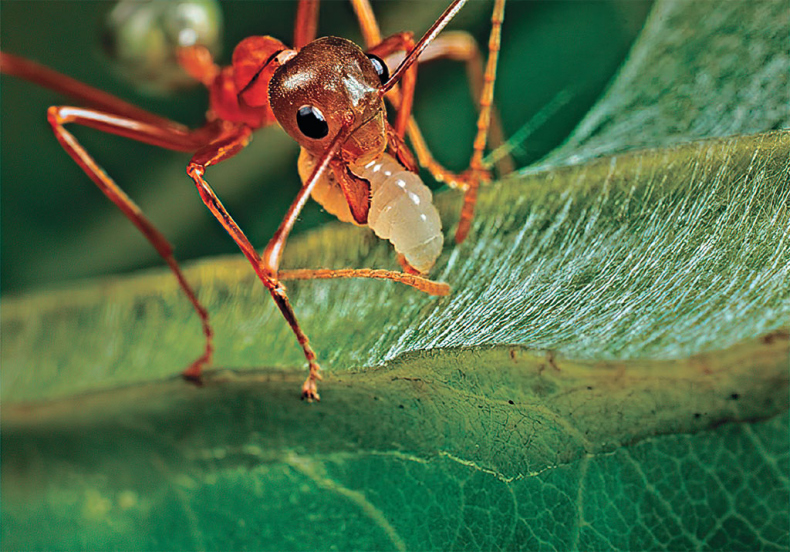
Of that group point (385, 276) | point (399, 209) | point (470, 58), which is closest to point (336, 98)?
point (399, 209)

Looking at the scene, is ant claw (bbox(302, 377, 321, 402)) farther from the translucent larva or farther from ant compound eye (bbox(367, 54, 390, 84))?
ant compound eye (bbox(367, 54, 390, 84))

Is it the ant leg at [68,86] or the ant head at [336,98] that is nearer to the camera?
the ant head at [336,98]

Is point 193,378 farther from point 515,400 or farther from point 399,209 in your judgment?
point 515,400

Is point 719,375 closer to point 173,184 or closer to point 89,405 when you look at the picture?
point 89,405

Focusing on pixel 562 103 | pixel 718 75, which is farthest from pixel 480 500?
pixel 562 103

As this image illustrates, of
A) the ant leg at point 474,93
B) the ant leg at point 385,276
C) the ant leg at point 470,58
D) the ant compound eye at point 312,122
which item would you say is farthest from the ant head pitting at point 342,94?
the ant leg at point 470,58

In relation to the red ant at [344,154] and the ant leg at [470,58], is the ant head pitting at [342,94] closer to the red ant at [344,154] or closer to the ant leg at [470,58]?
the red ant at [344,154]

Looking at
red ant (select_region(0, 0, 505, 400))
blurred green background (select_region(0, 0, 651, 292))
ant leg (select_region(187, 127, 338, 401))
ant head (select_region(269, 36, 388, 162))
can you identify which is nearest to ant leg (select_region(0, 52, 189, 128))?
blurred green background (select_region(0, 0, 651, 292))
